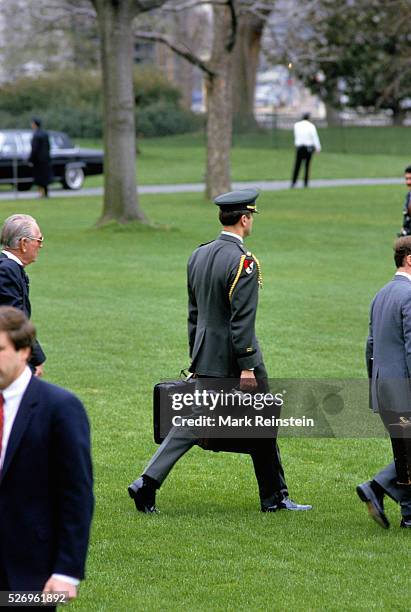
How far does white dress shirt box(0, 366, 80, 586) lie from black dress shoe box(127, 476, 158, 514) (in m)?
3.54

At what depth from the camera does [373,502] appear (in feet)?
24.4

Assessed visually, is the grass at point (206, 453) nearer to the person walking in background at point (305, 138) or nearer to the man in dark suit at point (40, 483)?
the man in dark suit at point (40, 483)

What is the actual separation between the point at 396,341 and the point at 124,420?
144 inches

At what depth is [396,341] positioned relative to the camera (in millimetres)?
7266

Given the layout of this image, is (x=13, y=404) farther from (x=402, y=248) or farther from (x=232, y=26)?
(x=232, y=26)

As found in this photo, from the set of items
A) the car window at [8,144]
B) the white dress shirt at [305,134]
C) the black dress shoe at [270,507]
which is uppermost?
the black dress shoe at [270,507]

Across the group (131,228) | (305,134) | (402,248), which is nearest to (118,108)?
(131,228)

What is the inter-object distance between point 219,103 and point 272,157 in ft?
64.3

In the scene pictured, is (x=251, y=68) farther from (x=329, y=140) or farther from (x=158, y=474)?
(x=158, y=474)

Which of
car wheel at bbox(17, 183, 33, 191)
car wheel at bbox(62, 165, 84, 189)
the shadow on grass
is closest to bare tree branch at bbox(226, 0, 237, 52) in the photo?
the shadow on grass

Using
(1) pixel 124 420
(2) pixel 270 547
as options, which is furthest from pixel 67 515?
(1) pixel 124 420

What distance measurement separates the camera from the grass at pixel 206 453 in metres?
6.55

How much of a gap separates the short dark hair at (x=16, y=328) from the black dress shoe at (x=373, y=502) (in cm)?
362

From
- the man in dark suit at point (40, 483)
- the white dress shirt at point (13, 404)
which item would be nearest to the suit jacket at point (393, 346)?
the man in dark suit at point (40, 483)
